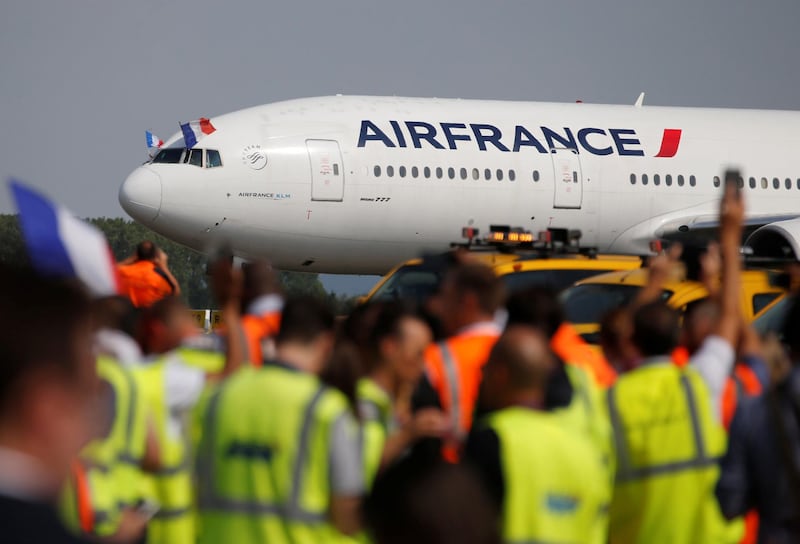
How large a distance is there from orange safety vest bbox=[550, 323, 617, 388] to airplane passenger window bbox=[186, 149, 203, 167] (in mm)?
15127

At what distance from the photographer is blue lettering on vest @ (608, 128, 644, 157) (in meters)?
22.9

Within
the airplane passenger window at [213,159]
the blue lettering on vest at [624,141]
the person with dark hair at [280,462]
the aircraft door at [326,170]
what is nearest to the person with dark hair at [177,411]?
the person with dark hair at [280,462]

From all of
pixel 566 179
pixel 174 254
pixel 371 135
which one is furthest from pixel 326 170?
pixel 174 254

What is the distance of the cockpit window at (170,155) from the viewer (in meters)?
21.3

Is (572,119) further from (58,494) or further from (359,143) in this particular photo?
(58,494)

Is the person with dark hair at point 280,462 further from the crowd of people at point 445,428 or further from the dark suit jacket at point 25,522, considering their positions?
the dark suit jacket at point 25,522

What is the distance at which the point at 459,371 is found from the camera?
5.27 meters

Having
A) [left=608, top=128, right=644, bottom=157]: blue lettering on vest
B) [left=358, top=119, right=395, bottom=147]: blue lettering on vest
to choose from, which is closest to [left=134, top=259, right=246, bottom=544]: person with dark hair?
[left=358, top=119, right=395, bottom=147]: blue lettering on vest

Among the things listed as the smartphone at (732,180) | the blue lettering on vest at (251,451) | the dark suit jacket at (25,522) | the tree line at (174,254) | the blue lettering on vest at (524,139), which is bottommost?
the tree line at (174,254)

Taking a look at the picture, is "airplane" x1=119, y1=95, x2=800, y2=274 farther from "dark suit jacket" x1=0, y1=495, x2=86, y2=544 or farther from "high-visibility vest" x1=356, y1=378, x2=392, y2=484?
"dark suit jacket" x1=0, y1=495, x2=86, y2=544

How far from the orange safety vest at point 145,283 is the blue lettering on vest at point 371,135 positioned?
10562mm

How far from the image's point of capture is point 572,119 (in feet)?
75.2

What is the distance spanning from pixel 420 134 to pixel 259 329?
1525 cm

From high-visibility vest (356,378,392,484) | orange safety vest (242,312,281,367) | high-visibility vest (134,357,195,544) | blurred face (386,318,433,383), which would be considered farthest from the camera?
orange safety vest (242,312,281,367)
